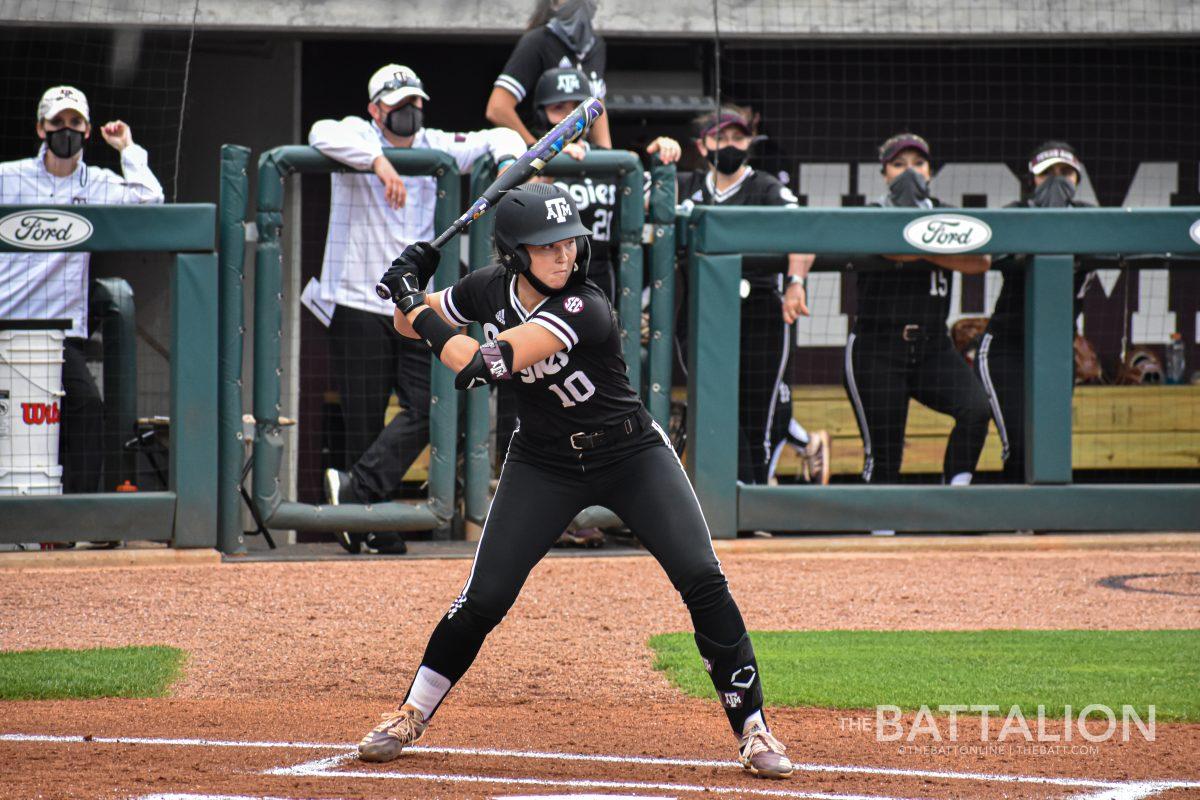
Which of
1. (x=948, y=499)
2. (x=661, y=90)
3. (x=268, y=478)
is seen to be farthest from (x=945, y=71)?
(x=268, y=478)

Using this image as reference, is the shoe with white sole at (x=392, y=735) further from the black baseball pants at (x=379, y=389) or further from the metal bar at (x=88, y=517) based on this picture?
the metal bar at (x=88, y=517)

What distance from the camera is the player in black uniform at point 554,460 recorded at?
4.21 meters

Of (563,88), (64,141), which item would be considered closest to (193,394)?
(64,141)

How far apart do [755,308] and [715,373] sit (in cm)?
52

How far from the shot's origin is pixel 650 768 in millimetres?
4199

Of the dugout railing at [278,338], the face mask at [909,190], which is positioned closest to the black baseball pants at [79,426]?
the dugout railing at [278,338]

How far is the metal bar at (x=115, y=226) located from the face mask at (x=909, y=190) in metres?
3.65

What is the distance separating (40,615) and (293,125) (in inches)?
196

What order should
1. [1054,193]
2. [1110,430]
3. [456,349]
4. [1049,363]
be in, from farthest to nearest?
[1110,430] → [1054,193] → [1049,363] → [456,349]

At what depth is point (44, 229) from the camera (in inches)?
285

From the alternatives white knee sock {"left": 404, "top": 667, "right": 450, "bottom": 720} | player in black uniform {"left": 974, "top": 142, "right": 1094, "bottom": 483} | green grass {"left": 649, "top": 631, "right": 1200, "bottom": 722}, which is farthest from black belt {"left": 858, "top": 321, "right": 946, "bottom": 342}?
white knee sock {"left": 404, "top": 667, "right": 450, "bottom": 720}

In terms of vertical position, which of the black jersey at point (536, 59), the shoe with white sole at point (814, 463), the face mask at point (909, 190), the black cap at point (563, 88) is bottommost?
the shoe with white sole at point (814, 463)

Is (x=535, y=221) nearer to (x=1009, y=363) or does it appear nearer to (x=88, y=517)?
(x=88, y=517)

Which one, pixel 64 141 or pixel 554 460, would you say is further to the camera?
pixel 64 141
